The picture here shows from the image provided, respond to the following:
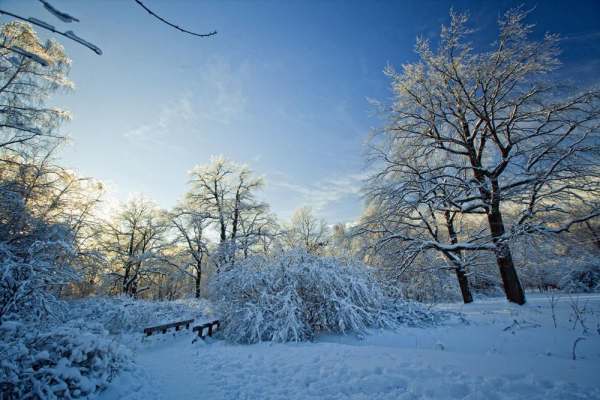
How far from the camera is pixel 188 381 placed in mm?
4562

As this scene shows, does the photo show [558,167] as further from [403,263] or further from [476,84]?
[403,263]

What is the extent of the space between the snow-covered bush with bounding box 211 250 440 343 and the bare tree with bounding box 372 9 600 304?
4109 millimetres

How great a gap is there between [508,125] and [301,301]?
938 centimetres

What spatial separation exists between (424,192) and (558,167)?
3.80 metres

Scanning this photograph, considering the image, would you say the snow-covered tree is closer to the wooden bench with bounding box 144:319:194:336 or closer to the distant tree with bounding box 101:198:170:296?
the wooden bench with bounding box 144:319:194:336

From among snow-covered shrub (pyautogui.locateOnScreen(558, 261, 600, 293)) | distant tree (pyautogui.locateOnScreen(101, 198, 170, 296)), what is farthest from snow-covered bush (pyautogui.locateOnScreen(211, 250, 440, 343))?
snow-covered shrub (pyautogui.locateOnScreen(558, 261, 600, 293))

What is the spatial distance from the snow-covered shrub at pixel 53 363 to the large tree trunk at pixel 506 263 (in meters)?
10.2

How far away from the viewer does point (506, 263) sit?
28.0 ft

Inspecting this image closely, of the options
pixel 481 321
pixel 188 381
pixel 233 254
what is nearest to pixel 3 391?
pixel 188 381

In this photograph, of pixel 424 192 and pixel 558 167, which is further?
pixel 424 192

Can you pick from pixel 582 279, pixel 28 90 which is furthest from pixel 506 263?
pixel 28 90

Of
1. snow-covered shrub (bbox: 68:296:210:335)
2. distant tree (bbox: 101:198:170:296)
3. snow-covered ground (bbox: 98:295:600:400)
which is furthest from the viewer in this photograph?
distant tree (bbox: 101:198:170:296)

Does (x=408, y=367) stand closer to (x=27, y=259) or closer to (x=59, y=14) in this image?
(x=59, y=14)

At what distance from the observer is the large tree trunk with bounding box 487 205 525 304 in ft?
26.9
